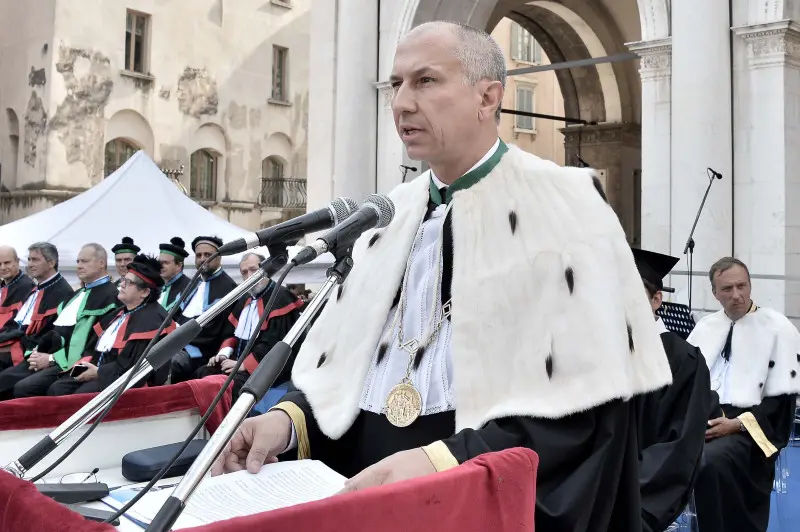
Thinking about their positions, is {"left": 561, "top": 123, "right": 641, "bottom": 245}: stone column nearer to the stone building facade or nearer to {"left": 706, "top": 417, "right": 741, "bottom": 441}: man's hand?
{"left": 706, "top": 417, "right": 741, "bottom": 441}: man's hand

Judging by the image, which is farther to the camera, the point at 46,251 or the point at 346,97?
the point at 346,97

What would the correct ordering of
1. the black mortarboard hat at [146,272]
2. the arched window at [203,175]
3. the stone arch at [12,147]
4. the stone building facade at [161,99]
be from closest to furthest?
the black mortarboard hat at [146,272] < the stone building facade at [161,99] < the stone arch at [12,147] < the arched window at [203,175]

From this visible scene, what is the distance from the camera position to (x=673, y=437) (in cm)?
427

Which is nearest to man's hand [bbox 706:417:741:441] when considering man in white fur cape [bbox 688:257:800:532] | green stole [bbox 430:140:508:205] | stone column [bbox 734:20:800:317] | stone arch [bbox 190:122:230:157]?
man in white fur cape [bbox 688:257:800:532]

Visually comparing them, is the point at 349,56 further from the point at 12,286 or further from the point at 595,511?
the point at 595,511

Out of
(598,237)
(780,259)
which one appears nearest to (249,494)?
(598,237)

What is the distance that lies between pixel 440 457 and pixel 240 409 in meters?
0.58

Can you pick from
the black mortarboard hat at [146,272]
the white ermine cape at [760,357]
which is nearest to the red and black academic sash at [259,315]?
the black mortarboard hat at [146,272]

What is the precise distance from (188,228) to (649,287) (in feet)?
33.4

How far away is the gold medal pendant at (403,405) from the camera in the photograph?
2326 mm

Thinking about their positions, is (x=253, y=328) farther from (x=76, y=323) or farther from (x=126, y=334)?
(x=76, y=323)

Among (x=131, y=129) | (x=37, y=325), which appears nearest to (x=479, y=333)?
(x=37, y=325)

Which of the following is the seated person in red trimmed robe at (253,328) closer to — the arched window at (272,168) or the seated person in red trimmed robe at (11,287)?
the seated person in red trimmed robe at (11,287)

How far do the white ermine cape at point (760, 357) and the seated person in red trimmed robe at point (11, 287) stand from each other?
26.0 ft
